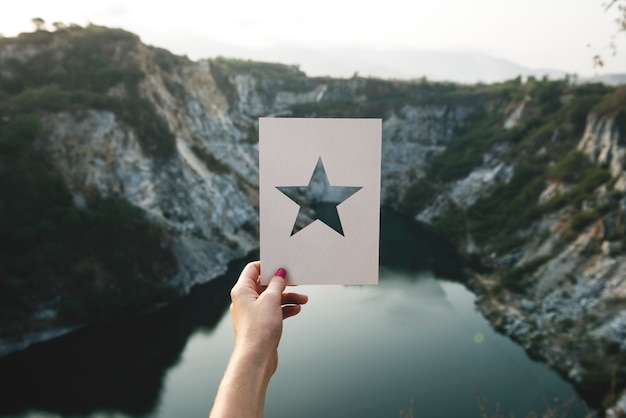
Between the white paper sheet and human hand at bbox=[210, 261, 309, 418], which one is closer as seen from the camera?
human hand at bbox=[210, 261, 309, 418]

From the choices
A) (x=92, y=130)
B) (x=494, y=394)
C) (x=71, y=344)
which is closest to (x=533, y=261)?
(x=494, y=394)

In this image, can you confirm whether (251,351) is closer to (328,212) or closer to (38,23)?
(328,212)

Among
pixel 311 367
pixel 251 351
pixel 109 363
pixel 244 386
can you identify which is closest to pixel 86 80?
pixel 109 363

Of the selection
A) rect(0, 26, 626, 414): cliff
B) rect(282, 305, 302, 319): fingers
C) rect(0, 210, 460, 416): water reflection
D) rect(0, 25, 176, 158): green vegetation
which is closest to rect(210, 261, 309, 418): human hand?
rect(282, 305, 302, 319): fingers

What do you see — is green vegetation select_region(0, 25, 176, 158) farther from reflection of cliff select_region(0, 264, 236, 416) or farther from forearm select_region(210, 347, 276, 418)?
forearm select_region(210, 347, 276, 418)

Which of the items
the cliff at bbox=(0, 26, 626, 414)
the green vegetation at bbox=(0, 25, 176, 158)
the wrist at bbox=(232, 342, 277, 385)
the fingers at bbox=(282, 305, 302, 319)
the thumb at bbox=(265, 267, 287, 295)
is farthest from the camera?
the green vegetation at bbox=(0, 25, 176, 158)

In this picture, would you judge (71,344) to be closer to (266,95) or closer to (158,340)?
(158,340)
